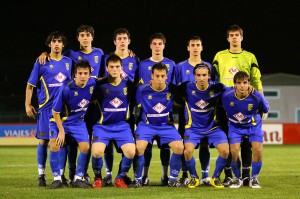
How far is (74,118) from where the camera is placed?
9102mm

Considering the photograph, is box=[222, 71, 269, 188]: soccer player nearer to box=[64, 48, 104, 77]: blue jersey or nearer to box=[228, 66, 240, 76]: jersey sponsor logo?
box=[228, 66, 240, 76]: jersey sponsor logo

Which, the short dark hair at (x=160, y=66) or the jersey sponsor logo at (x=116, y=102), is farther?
the jersey sponsor logo at (x=116, y=102)

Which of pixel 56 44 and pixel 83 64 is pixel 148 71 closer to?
pixel 83 64

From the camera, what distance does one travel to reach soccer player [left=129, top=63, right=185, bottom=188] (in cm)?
903

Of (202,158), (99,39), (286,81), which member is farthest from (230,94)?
(99,39)

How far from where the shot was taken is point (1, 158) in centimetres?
1554

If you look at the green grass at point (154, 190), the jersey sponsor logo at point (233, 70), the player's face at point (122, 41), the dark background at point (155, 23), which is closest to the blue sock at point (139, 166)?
the green grass at point (154, 190)

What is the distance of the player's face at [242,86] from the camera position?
29.1 feet

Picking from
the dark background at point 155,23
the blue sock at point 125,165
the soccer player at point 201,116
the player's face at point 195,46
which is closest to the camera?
the blue sock at point 125,165

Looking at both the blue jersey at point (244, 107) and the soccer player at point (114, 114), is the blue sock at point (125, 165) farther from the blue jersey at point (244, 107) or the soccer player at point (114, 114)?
the blue jersey at point (244, 107)

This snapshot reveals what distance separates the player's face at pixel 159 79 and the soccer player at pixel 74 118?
2.63ft

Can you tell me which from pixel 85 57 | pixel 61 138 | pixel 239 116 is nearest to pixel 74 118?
pixel 61 138

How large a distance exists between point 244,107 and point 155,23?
27.6m

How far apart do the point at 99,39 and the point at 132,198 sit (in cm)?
2839
